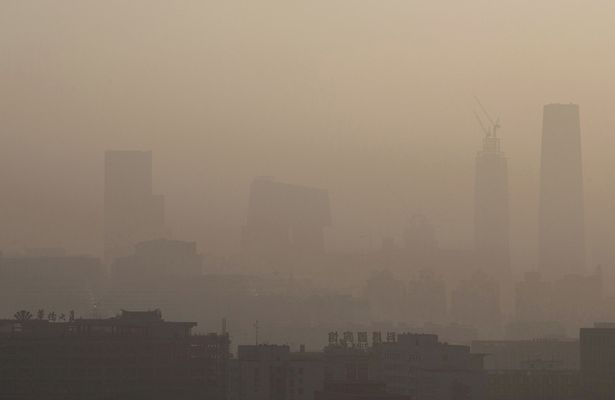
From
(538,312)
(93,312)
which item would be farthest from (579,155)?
(93,312)

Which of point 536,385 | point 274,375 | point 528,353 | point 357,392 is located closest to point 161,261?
point 528,353

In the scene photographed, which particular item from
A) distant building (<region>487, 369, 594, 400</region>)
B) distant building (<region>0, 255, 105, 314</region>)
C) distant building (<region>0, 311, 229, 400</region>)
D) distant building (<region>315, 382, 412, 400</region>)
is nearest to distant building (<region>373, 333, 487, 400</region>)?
distant building (<region>487, 369, 594, 400</region>)

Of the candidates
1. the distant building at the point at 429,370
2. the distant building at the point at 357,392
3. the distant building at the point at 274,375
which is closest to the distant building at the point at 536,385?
the distant building at the point at 429,370

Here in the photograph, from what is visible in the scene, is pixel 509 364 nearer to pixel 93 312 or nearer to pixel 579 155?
pixel 93 312

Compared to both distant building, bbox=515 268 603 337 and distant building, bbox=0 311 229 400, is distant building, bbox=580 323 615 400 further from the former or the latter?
distant building, bbox=515 268 603 337

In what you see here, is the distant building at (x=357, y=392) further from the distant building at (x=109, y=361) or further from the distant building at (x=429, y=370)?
the distant building at (x=109, y=361)
